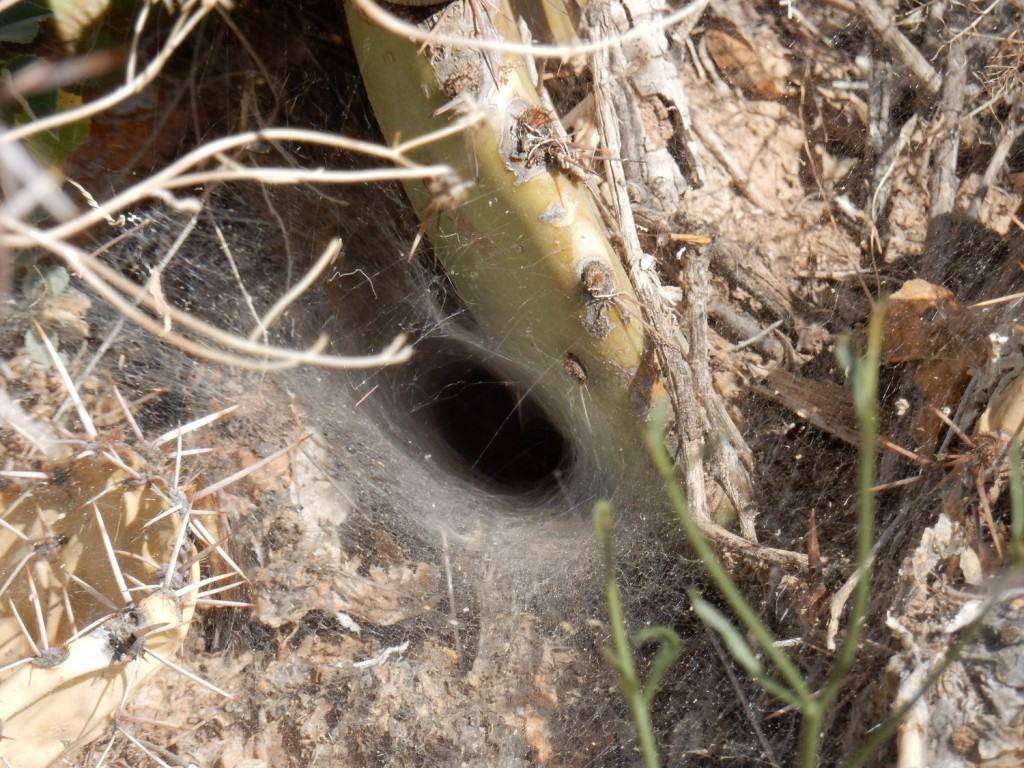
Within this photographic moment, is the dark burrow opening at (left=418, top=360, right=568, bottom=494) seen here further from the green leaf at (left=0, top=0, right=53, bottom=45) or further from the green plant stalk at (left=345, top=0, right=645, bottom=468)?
the green leaf at (left=0, top=0, right=53, bottom=45)

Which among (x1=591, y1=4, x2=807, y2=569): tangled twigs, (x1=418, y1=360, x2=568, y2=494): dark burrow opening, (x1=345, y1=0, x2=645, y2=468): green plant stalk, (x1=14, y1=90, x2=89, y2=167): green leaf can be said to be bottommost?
(x1=418, y1=360, x2=568, y2=494): dark burrow opening

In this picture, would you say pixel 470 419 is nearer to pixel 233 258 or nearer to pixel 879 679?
pixel 233 258

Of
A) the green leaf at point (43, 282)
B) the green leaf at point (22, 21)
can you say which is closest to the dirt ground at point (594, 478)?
the green leaf at point (43, 282)

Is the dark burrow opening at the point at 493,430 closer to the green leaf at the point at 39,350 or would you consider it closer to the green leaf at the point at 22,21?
the green leaf at the point at 39,350

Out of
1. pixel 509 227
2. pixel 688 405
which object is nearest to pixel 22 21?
pixel 509 227

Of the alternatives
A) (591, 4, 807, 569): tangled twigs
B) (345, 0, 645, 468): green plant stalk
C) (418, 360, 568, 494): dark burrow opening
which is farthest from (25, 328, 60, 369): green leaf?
(591, 4, 807, 569): tangled twigs
